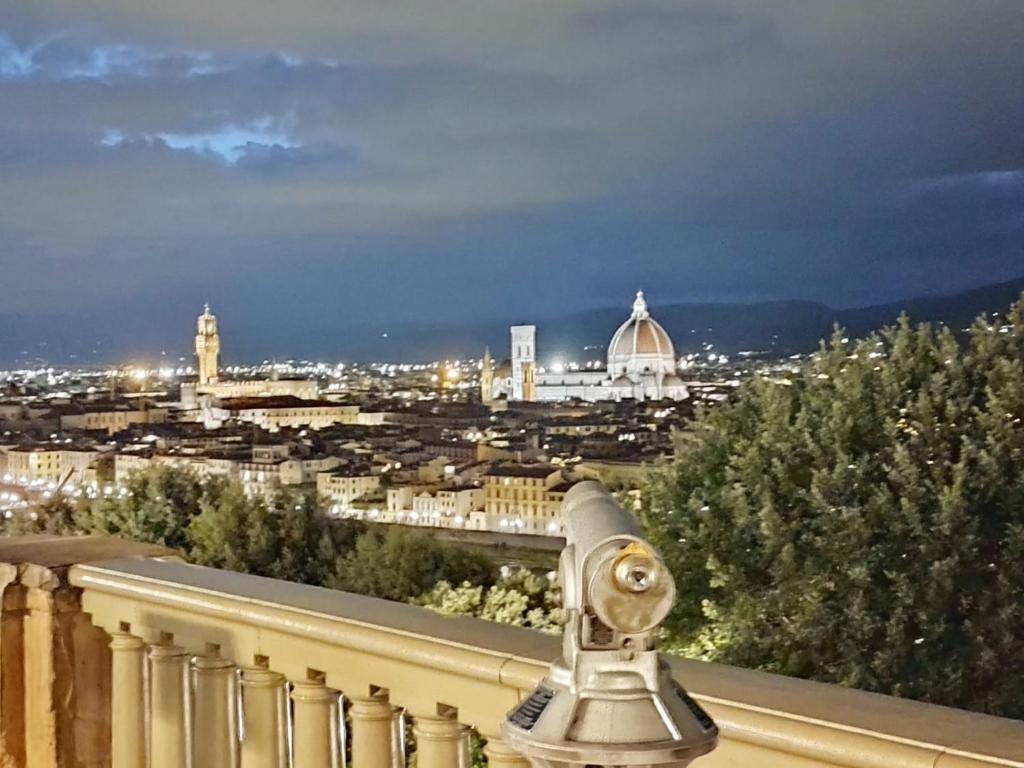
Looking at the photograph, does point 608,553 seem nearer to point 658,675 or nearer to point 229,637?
point 658,675

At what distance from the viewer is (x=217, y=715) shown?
7.82 feet

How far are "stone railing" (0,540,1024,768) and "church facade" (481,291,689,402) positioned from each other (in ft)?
213

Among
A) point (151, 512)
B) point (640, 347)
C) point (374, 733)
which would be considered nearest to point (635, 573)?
point (374, 733)

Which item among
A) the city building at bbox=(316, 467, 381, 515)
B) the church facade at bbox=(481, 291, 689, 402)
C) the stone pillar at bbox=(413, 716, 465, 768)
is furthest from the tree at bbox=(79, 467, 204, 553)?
the church facade at bbox=(481, 291, 689, 402)

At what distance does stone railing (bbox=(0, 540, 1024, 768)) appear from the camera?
58.4 inches

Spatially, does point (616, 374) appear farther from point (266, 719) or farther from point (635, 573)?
point (635, 573)

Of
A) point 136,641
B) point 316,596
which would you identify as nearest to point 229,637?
point 316,596

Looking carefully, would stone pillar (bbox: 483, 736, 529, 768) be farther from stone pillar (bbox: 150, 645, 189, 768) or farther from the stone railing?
stone pillar (bbox: 150, 645, 189, 768)

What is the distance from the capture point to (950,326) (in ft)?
22.7

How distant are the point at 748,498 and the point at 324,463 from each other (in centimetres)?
2399

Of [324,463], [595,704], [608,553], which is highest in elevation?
[608,553]

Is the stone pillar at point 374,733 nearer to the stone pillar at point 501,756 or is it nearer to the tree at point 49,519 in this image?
the stone pillar at point 501,756

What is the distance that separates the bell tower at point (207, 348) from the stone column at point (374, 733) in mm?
75032

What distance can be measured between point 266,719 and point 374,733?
12.7 inches
